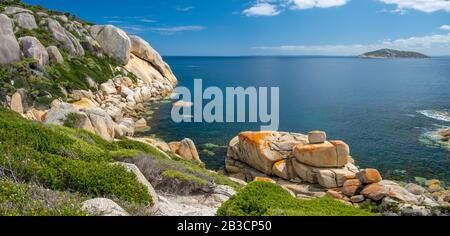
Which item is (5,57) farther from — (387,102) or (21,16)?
(387,102)

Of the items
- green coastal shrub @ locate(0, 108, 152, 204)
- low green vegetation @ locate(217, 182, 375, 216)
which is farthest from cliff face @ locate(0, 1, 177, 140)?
low green vegetation @ locate(217, 182, 375, 216)

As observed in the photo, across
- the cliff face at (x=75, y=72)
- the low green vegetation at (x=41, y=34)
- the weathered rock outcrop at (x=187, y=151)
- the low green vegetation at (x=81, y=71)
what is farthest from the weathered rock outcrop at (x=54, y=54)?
the weathered rock outcrop at (x=187, y=151)

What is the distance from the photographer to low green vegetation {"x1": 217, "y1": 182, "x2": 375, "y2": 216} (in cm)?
945

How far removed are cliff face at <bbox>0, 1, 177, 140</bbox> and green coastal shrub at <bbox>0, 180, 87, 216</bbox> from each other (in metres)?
20.9

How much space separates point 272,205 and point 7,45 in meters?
47.6

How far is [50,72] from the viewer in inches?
1991

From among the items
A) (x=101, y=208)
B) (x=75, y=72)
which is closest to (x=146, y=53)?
(x=75, y=72)

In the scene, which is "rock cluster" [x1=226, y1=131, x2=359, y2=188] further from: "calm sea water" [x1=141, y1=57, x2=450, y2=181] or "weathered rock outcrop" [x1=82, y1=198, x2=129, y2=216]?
"weathered rock outcrop" [x1=82, y1=198, x2=129, y2=216]

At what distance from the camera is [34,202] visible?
23.9ft

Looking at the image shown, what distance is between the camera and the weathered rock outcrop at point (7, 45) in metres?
45.7

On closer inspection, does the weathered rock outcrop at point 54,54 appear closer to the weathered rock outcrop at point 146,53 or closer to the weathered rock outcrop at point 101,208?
the weathered rock outcrop at point 146,53

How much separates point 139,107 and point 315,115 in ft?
90.4

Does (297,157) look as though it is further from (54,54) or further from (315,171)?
(54,54)
